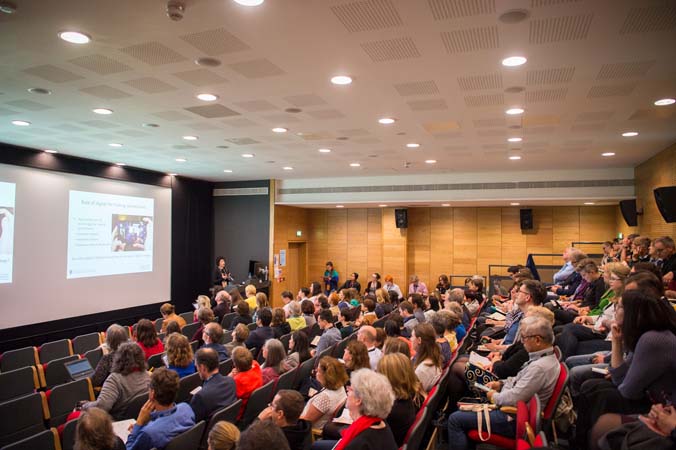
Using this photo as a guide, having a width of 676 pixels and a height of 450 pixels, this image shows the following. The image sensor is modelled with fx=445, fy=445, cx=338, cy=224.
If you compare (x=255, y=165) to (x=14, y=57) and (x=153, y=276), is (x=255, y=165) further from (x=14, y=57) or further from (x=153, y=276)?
(x=14, y=57)

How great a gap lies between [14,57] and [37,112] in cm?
227

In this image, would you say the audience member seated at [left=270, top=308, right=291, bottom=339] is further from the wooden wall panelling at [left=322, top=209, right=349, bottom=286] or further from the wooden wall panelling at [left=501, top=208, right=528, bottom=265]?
the wooden wall panelling at [left=501, top=208, right=528, bottom=265]

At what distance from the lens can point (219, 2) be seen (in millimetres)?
3162

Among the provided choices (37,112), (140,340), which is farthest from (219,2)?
(37,112)

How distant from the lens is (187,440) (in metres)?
2.96

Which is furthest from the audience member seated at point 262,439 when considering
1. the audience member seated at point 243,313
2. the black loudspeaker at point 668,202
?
the black loudspeaker at point 668,202

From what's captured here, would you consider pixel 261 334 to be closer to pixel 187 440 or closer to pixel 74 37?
pixel 187 440

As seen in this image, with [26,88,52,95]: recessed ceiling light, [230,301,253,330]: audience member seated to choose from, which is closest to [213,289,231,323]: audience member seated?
[230,301,253,330]: audience member seated

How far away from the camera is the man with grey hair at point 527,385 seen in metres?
3.20

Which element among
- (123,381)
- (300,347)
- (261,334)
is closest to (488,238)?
(261,334)

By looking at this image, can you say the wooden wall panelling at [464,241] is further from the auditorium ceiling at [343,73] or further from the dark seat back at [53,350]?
the dark seat back at [53,350]

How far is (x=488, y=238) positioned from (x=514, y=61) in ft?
34.9

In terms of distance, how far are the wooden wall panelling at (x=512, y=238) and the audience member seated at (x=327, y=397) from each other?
38.2 ft

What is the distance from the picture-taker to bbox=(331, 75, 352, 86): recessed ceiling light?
4.70 metres
